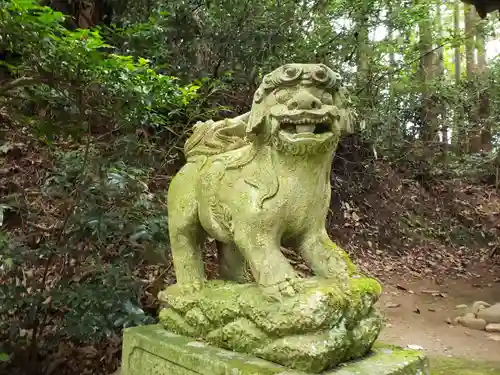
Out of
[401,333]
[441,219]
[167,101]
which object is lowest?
[401,333]

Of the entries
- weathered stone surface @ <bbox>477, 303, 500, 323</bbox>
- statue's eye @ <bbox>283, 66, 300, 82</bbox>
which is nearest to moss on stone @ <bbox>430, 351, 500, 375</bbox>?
weathered stone surface @ <bbox>477, 303, 500, 323</bbox>

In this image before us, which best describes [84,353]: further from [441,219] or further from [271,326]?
[441,219]

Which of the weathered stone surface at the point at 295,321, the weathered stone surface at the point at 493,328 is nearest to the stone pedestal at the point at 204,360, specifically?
the weathered stone surface at the point at 295,321

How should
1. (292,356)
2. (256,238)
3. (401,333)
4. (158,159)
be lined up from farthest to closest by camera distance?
(401,333), (158,159), (256,238), (292,356)

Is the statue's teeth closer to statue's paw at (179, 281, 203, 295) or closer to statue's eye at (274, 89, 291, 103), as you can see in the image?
statue's eye at (274, 89, 291, 103)

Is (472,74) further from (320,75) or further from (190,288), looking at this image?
(190,288)

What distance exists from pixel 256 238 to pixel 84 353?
189 cm

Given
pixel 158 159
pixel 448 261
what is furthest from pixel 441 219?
pixel 158 159

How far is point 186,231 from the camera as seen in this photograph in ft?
6.68

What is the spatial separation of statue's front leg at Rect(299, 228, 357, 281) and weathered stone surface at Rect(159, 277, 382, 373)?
5 cm

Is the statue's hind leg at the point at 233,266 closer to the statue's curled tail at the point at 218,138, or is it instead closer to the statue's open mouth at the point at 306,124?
the statue's curled tail at the point at 218,138

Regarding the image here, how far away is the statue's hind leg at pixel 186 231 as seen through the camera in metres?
2.01

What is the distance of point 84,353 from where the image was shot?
3.07 m

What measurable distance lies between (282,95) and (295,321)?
748 millimetres
